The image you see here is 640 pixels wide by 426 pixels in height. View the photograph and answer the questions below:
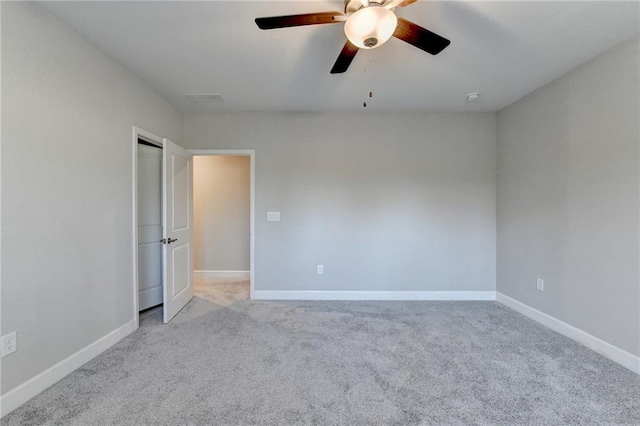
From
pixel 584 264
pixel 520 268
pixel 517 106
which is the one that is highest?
pixel 517 106

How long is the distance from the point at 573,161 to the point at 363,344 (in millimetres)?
2586

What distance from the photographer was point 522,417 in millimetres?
1536

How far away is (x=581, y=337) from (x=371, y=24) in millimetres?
3120

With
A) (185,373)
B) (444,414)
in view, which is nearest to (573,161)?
(444,414)

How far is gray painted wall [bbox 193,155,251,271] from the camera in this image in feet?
15.0

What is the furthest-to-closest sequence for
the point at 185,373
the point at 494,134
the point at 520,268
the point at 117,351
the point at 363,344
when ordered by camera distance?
the point at 494,134 < the point at 520,268 < the point at 363,344 < the point at 117,351 < the point at 185,373

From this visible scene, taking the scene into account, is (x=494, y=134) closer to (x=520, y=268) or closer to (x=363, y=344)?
(x=520, y=268)

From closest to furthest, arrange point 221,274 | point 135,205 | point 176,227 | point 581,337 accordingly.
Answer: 1. point 581,337
2. point 135,205
3. point 176,227
4. point 221,274

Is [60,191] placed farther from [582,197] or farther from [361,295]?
[582,197]

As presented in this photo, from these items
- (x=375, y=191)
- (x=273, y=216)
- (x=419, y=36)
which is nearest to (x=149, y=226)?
(x=273, y=216)

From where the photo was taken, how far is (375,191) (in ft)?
11.6

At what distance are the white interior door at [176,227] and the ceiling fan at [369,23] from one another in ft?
6.69

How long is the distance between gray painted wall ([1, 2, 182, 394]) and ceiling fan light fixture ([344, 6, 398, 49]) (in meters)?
2.01

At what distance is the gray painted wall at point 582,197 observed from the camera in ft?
6.66
